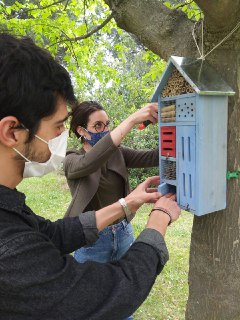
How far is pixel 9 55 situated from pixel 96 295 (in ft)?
3.00

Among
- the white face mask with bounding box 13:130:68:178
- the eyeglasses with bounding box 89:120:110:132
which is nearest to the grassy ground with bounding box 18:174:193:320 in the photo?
the eyeglasses with bounding box 89:120:110:132

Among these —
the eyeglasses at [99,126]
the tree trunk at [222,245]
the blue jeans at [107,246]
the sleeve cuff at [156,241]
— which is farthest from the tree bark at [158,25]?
the blue jeans at [107,246]

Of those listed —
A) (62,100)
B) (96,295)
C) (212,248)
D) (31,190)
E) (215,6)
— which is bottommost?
(31,190)

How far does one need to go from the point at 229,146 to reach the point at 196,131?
0.29 metres

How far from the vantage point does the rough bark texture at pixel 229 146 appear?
5.40 feet

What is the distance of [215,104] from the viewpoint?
60.7 inches

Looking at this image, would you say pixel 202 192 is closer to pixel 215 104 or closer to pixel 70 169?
pixel 215 104

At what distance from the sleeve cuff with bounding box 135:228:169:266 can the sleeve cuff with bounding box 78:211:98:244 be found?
1.62 feet

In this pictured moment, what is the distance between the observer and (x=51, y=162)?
1.54m

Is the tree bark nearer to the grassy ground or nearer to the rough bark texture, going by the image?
the rough bark texture

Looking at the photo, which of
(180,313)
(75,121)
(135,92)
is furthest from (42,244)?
(135,92)

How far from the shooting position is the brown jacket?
203cm

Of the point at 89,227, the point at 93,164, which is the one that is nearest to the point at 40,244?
the point at 89,227

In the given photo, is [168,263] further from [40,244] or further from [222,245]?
[40,244]
